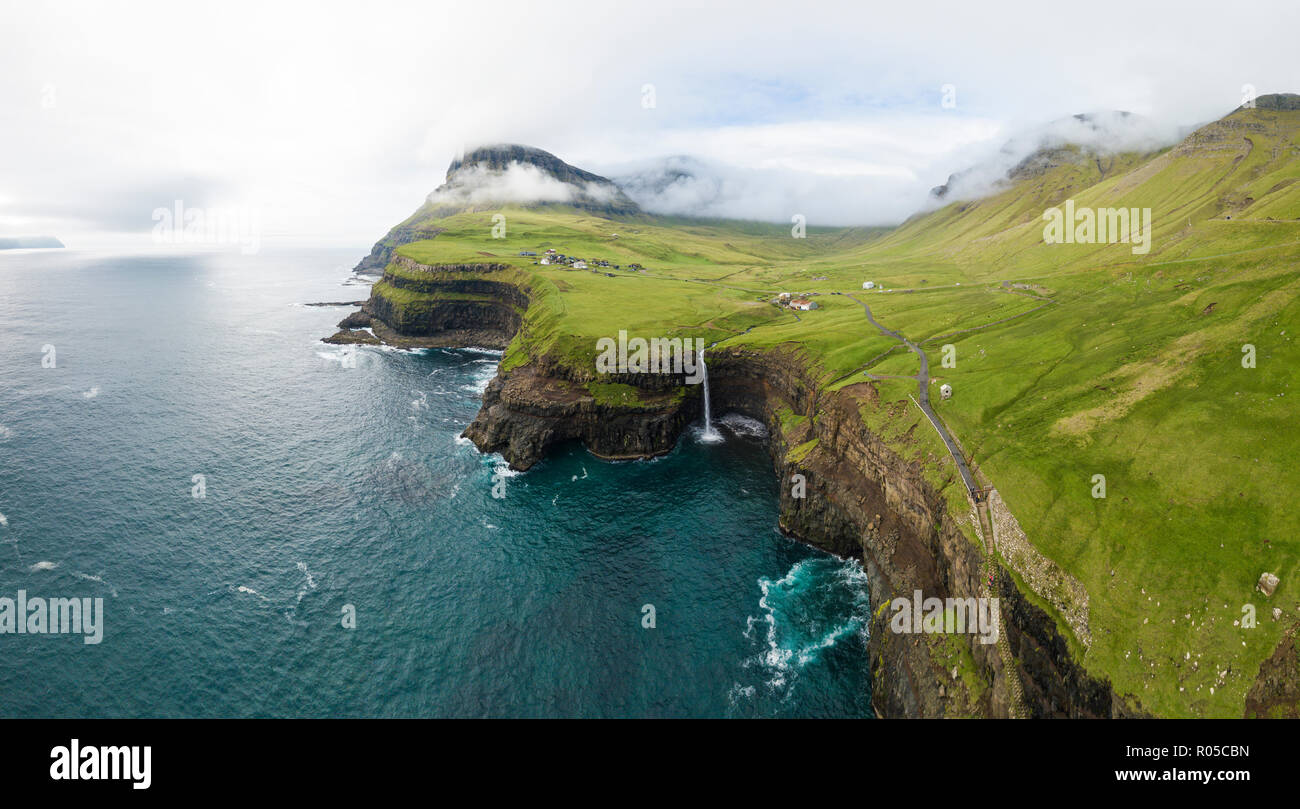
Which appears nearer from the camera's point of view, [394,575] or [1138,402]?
[1138,402]

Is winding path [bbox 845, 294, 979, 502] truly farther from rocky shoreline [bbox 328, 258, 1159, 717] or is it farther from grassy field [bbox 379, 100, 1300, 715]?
rocky shoreline [bbox 328, 258, 1159, 717]

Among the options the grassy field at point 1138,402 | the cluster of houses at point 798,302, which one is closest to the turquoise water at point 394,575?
the grassy field at point 1138,402

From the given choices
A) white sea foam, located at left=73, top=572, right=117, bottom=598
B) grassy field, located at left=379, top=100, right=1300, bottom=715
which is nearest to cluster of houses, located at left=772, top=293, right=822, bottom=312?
grassy field, located at left=379, top=100, right=1300, bottom=715

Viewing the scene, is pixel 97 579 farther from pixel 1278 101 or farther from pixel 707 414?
pixel 1278 101

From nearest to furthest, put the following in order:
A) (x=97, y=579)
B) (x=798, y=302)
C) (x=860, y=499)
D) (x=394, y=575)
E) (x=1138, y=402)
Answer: (x=1138, y=402), (x=97, y=579), (x=394, y=575), (x=860, y=499), (x=798, y=302)

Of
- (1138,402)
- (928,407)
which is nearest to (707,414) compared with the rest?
(928,407)
